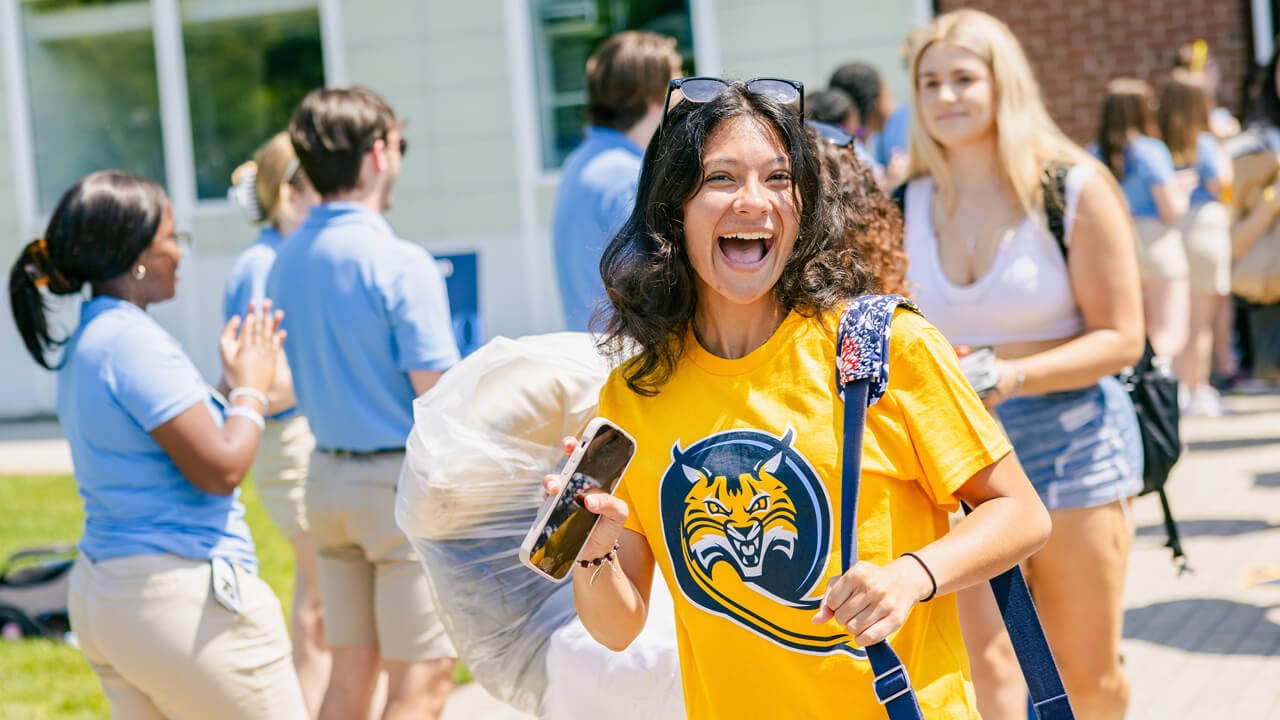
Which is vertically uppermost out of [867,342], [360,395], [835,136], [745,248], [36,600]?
[835,136]

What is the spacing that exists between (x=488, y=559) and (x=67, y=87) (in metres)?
13.8

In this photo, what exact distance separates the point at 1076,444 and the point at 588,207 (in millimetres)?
1723

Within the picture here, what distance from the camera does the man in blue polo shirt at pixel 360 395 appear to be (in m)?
3.79

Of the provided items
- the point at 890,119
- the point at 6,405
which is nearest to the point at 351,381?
the point at 890,119

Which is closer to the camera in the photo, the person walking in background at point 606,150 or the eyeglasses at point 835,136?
the eyeglasses at point 835,136

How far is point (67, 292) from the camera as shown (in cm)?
339

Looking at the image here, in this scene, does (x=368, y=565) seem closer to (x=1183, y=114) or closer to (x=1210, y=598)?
(x=1210, y=598)

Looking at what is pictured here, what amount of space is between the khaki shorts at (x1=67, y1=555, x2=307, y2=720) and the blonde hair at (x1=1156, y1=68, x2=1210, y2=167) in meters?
7.74

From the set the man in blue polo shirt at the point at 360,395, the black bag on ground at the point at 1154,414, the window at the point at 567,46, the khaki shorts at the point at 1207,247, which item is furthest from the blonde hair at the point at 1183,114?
the man in blue polo shirt at the point at 360,395

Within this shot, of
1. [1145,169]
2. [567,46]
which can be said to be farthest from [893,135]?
[567,46]

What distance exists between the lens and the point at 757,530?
216cm

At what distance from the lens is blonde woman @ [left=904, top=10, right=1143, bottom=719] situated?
3.38 metres

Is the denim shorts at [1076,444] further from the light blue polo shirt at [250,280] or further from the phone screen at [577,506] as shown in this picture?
the light blue polo shirt at [250,280]

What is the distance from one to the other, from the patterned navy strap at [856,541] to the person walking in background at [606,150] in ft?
7.48
